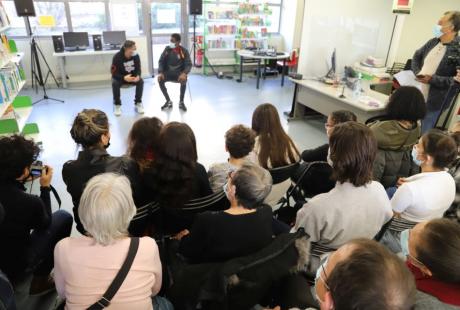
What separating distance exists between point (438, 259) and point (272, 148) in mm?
1364

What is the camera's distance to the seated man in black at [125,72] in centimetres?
500

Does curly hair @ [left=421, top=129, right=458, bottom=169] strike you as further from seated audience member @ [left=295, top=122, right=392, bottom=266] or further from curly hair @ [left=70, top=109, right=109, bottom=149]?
curly hair @ [left=70, top=109, right=109, bottom=149]

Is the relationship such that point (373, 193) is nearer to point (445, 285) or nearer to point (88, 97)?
point (445, 285)

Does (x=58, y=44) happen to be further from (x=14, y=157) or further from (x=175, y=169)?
(x=175, y=169)

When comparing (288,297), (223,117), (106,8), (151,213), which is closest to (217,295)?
(288,297)

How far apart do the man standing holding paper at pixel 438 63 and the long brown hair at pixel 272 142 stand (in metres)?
2.44

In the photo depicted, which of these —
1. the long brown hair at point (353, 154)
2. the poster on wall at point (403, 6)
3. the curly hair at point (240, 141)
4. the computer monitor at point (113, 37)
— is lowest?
the curly hair at point (240, 141)

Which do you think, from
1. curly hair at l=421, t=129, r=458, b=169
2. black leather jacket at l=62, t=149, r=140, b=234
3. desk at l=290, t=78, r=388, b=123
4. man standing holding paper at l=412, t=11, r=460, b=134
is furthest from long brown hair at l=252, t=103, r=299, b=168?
man standing holding paper at l=412, t=11, r=460, b=134

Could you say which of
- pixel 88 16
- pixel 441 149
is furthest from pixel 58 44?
pixel 441 149

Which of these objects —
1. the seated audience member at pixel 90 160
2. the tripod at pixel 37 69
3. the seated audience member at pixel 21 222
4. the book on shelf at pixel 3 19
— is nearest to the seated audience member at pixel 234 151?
the seated audience member at pixel 90 160

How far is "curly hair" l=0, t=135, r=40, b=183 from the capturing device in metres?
1.70

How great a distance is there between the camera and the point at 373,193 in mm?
1578

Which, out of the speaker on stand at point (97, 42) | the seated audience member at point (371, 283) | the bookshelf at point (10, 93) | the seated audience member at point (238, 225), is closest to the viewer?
the seated audience member at point (371, 283)

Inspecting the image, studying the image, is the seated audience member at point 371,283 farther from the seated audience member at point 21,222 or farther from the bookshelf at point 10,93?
the bookshelf at point 10,93
